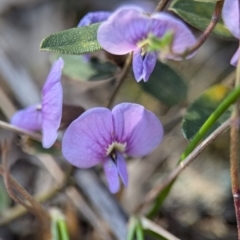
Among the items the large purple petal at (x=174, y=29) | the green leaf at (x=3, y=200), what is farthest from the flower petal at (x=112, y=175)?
the green leaf at (x=3, y=200)

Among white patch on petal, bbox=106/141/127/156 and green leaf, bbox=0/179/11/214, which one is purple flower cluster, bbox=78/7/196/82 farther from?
green leaf, bbox=0/179/11/214

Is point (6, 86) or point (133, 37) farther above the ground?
point (133, 37)

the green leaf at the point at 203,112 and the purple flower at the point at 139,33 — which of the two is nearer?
the purple flower at the point at 139,33

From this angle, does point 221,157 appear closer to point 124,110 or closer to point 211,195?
point 211,195

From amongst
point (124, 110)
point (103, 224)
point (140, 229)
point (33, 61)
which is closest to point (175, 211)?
point (103, 224)

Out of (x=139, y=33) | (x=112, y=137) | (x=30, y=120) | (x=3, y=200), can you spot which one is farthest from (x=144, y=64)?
(x=3, y=200)

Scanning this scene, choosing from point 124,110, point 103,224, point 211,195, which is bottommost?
point 211,195

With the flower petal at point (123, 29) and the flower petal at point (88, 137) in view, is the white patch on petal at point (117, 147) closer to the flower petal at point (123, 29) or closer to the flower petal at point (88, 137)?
the flower petal at point (88, 137)

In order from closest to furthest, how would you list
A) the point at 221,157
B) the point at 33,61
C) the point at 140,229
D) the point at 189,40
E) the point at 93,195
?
the point at 189,40 → the point at 140,229 → the point at 93,195 → the point at 221,157 → the point at 33,61
